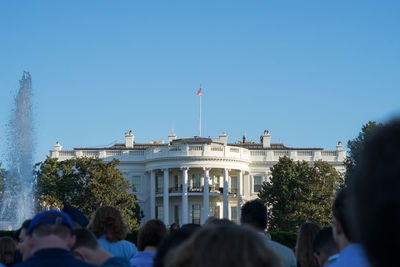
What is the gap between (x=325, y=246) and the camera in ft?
18.1

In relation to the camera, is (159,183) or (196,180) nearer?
(196,180)

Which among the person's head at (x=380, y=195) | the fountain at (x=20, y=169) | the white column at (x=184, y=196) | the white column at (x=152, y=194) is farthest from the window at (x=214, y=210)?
the person's head at (x=380, y=195)

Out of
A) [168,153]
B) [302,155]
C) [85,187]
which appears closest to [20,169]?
[85,187]

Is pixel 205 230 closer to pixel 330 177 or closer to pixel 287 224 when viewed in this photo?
pixel 287 224

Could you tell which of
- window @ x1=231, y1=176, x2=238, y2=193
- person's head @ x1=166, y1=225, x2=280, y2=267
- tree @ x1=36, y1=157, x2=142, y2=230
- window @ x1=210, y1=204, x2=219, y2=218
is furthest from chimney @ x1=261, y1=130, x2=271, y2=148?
person's head @ x1=166, y1=225, x2=280, y2=267

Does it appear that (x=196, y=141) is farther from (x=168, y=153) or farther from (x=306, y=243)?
(x=306, y=243)

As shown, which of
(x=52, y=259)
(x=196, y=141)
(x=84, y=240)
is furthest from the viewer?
(x=196, y=141)

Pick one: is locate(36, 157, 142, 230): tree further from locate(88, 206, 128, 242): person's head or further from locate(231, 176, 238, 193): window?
locate(88, 206, 128, 242): person's head

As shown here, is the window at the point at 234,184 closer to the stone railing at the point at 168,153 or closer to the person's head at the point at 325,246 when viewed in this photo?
the stone railing at the point at 168,153

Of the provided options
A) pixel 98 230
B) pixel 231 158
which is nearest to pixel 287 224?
pixel 231 158

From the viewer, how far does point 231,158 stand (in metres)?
63.8

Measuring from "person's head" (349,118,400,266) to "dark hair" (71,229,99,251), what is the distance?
3.41 metres

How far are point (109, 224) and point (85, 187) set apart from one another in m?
49.3

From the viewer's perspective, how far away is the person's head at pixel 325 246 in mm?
5465
